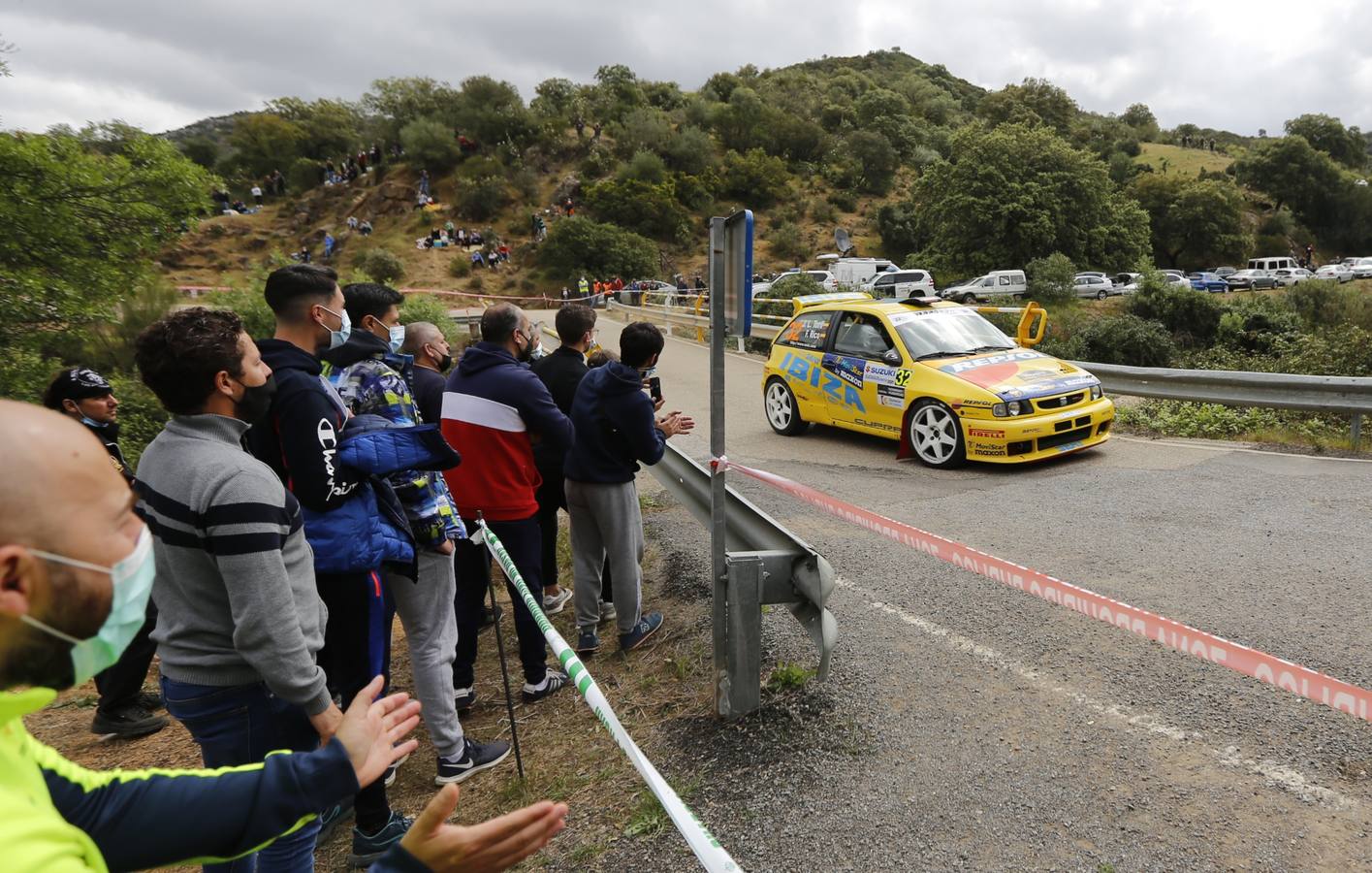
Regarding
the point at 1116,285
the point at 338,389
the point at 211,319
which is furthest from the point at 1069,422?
the point at 1116,285

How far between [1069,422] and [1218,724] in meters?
4.97

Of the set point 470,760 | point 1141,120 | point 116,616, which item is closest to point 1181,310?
point 470,760

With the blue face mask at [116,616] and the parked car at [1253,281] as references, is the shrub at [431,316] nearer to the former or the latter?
the blue face mask at [116,616]

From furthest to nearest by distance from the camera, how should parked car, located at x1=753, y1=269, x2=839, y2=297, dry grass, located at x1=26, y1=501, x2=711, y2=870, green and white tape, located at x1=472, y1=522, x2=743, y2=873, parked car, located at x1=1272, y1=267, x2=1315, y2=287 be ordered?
parked car, located at x1=1272, y1=267, x2=1315, y2=287, parked car, located at x1=753, y1=269, x2=839, y2=297, dry grass, located at x1=26, y1=501, x2=711, y2=870, green and white tape, located at x1=472, y1=522, x2=743, y2=873

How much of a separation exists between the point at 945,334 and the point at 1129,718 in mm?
6070

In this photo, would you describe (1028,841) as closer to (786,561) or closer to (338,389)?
(786,561)

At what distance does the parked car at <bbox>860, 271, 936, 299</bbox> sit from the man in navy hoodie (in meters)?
31.9

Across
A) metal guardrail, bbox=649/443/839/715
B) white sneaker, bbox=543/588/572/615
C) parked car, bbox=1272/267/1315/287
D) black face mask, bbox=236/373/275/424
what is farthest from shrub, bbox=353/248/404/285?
parked car, bbox=1272/267/1315/287

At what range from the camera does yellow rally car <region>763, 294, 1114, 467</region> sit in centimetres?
753

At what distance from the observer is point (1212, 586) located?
173 inches

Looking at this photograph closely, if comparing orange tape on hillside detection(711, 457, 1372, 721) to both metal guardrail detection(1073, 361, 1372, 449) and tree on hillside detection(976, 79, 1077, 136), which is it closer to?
metal guardrail detection(1073, 361, 1372, 449)

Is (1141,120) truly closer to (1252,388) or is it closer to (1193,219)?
(1193,219)

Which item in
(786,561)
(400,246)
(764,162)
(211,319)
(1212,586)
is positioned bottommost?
(1212,586)

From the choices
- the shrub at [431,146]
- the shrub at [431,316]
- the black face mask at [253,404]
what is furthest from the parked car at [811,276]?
the shrub at [431,146]
